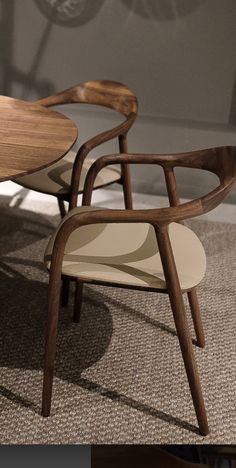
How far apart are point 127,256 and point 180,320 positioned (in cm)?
21

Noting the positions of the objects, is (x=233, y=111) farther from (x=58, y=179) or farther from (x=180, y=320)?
(x=180, y=320)

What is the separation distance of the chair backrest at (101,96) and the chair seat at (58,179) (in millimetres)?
237

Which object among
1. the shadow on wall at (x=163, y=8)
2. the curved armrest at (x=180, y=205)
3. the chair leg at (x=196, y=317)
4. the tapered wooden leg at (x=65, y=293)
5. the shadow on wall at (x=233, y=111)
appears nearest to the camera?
the curved armrest at (x=180, y=205)

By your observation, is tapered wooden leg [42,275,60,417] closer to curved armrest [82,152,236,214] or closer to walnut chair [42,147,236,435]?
walnut chair [42,147,236,435]

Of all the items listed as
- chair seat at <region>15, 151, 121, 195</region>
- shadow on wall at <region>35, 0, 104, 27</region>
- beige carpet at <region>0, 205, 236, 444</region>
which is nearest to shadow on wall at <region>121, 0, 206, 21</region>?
shadow on wall at <region>35, 0, 104, 27</region>

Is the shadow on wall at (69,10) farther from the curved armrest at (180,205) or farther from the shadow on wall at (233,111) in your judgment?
the curved armrest at (180,205)

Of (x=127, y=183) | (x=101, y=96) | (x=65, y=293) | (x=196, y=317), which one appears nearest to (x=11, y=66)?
(x=101, y=96)

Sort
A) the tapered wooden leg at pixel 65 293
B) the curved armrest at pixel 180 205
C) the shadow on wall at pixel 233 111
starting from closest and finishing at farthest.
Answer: the curved armrest at pixel 180 205, the tapered wooden leg at pixel 65 293, the shadow on wall at pixel 233 111

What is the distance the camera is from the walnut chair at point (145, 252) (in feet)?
4.59

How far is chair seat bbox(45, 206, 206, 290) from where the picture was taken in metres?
1.49

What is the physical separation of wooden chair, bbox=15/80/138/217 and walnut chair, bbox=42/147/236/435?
9.7 inches

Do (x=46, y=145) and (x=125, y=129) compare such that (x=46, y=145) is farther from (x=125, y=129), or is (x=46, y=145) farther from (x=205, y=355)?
(x=205, y=355)

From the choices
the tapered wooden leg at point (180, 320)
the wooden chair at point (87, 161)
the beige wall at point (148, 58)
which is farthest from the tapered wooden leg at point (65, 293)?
the beige wall at point (148, 58)

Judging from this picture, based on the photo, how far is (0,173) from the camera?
1441 millimetres
